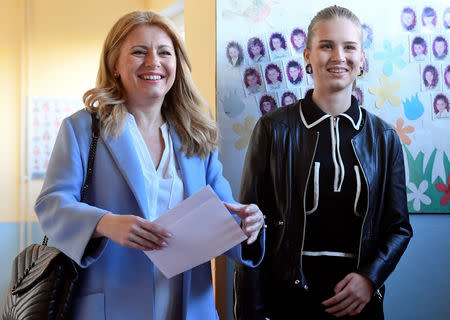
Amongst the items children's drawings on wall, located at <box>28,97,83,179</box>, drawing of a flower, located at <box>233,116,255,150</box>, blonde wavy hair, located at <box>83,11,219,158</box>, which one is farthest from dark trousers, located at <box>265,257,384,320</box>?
children's drawings on wall, located at <box>28,97,83,179</box>

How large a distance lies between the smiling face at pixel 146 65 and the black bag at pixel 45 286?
0.69ft

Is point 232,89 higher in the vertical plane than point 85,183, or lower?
higher

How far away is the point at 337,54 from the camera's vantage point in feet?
6.82

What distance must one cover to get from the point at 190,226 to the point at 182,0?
101 inches

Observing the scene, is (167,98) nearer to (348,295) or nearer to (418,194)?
(348,295)

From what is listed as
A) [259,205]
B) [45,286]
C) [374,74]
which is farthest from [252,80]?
[45,286]

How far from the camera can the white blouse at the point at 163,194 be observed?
5.43ft

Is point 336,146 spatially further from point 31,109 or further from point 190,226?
point 31,109

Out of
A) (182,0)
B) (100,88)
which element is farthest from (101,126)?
(182,0)

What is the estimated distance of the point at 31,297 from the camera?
1.52 m

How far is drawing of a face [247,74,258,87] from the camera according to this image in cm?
258

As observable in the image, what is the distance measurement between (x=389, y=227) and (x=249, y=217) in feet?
2.37

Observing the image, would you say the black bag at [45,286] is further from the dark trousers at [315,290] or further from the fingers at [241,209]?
the dark trousers at [315,290]

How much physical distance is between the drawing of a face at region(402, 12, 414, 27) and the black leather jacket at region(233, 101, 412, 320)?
740 millimetres
